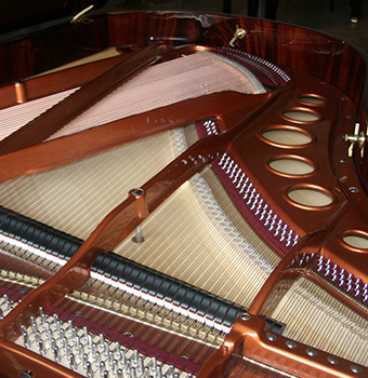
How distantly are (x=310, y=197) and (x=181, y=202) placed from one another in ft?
1.75

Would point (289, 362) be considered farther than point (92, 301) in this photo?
No

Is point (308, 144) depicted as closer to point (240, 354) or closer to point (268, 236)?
point (268, 236)

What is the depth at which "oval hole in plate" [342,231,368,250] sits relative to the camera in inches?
79.6

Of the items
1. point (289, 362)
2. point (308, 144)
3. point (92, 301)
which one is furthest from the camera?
point (308, 144)

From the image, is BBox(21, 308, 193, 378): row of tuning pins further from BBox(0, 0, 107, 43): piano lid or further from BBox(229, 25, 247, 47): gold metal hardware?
BBox(229, 25, 247, 47): gold metal hardware

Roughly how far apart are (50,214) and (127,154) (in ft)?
1.86

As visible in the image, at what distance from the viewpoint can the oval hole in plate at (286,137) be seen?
2.77m

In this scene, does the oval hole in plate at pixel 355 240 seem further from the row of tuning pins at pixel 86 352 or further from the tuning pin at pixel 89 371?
the tuning pin at pixel 89 371

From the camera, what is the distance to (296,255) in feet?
6.07

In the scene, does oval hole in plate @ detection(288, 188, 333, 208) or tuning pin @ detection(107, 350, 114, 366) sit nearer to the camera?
tuning pin @ detection(107, 350, 114, 366)

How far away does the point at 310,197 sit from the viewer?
2332 mm

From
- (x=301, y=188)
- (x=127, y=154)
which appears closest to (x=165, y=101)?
(x=127, y=154)

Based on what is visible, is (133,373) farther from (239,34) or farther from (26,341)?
(239,34)

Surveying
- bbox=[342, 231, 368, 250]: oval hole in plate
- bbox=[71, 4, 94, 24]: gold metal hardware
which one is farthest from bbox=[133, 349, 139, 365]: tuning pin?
bbox=[71, 4, 94, 24]: gold metal hardware
